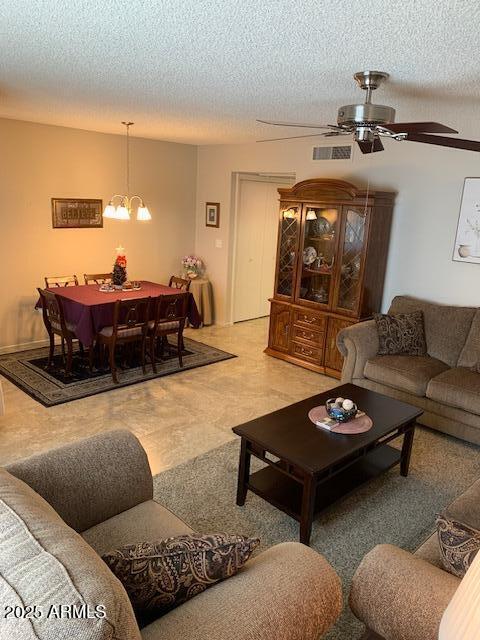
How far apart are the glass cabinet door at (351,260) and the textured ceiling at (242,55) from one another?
1.23m

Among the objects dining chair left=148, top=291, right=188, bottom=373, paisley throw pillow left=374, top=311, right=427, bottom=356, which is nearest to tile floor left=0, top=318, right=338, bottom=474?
dining chair left=148, top=291, right=188, bottom=373

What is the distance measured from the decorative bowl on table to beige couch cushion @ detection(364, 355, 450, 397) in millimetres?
1152

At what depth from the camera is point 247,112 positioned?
12.3 feet

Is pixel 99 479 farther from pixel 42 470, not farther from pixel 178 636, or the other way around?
pixel 178 636

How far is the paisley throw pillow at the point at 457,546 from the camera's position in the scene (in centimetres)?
154

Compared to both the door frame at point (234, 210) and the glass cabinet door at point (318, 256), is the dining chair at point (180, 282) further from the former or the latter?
the glass cabinet door at point (318, 256)

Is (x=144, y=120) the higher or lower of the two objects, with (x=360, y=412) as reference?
higher

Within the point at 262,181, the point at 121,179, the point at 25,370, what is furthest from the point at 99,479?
the point at 262,181

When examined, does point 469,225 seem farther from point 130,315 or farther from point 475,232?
point 130,315

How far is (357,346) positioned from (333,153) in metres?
2.31

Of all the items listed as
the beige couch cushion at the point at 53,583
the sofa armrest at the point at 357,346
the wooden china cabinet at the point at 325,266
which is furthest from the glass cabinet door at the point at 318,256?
the beige couch cushion at the point at 53,583

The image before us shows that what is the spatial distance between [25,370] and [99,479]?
10.8 ft

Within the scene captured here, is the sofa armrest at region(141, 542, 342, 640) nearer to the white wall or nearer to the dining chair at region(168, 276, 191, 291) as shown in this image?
the white wall

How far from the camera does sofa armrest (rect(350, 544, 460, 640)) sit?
1.46 m
